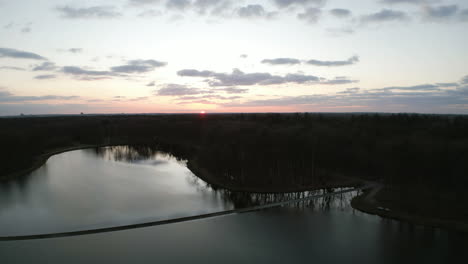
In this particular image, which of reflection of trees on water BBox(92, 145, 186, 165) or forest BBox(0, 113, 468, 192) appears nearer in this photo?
forest BBox(0, 113, 468, 192)

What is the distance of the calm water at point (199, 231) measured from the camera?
47.2 ft

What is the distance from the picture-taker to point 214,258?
46.7 ft

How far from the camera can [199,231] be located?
17.1 metres

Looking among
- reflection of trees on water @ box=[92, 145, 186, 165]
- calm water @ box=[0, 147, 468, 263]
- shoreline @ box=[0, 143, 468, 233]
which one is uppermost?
reflection of trees on water @ box=[92, 145, 186, 165]

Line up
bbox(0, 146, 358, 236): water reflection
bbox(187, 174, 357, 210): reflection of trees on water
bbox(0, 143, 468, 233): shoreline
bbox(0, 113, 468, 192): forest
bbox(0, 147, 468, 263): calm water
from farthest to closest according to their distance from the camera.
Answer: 1. bbox(0, 113, 468, 192): forest
2. bbox(187, 174, 357, 210): reflection of trees on water
3. bbox(0, 146, 358, 236): water reflection
4. bbox(0, 143, 468, 233): shoreline
5. bbox(0, 147, 468, 263): calm water

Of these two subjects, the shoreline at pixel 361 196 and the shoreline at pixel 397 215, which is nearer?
the shoreline at pixel 397 215

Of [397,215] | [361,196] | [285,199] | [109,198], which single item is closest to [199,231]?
[285,199]

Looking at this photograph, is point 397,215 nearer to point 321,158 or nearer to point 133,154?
point 321,158

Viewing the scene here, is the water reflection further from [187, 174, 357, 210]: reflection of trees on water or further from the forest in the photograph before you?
the forest

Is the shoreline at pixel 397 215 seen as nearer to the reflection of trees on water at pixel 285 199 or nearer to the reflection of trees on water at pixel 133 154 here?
the reflection of trees on water at pixel 285 199

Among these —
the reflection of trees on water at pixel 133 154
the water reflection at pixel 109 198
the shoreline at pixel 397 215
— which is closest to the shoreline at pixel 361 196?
the shoreline at pixel 397 215

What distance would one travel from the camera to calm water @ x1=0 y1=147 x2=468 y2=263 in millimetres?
14391

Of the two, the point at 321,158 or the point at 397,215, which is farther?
the point at 321,158

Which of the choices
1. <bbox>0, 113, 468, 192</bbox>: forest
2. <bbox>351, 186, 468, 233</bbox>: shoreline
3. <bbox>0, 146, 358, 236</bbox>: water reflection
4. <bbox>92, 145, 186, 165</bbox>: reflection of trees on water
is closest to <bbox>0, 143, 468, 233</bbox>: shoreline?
<bbox>351, 186, 468, 233</bbox>: shoreline
